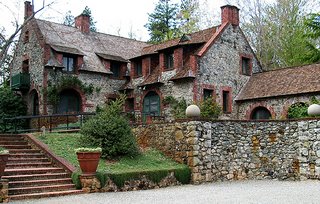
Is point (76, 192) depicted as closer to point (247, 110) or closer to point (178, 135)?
point (178, 135)

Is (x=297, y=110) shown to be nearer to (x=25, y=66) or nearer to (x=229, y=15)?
(x=229, y=15)

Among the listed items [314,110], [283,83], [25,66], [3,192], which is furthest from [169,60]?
[3,192]

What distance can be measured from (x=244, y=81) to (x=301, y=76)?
14.2 ft

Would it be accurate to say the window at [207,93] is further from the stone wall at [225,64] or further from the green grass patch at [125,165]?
the green grass patch at [125,165]

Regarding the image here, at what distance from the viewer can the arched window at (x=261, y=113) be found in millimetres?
24217

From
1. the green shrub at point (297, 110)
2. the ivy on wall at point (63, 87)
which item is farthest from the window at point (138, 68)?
the green shrub at point (297, 110)

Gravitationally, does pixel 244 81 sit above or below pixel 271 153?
above

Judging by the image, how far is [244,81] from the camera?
2678 centimetres

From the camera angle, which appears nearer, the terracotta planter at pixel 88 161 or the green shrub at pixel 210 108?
the terracotta planter at pixel 88 161

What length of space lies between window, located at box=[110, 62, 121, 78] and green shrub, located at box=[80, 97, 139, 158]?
13.9 meters

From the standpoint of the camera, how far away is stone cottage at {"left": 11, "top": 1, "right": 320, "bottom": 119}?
78.4ft

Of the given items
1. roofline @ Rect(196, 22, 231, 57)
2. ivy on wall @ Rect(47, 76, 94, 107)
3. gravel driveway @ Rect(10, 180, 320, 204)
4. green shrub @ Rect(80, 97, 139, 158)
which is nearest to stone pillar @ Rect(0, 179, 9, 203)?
gravel driveway @ Rect(10, 180, 320, 204)

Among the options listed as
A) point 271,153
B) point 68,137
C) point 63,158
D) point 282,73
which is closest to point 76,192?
point 63,158

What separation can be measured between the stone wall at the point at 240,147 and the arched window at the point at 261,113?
25.1 feet
